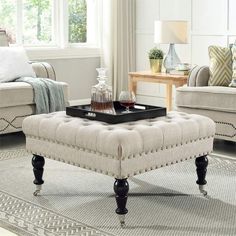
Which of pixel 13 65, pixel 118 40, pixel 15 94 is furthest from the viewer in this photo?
pixel 118 40

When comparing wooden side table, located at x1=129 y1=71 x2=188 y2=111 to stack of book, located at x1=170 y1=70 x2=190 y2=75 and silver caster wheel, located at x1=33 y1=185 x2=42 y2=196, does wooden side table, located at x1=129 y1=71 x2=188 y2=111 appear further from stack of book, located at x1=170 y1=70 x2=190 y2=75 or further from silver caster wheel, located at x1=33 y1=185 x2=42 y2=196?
silver caster wheel, located at x1=33 y1=185 x2=42 y2=196

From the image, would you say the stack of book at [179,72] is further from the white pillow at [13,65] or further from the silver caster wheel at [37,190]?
the silver caster wheel at [37,190]

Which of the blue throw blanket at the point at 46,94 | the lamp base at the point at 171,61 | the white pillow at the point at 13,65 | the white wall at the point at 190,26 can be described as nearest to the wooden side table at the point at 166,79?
the lamp base at the point at 171,61

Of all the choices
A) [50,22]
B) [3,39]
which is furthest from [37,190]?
[50,22]

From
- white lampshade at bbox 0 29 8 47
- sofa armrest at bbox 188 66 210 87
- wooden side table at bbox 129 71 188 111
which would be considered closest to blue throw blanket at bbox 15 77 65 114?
white lampshade at bbox 0 29 8 47

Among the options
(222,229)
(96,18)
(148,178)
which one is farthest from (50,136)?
(96,18)

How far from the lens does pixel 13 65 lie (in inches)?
199

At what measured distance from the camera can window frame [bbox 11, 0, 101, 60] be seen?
20.9ft

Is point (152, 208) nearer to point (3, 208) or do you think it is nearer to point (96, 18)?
point (3, 208)

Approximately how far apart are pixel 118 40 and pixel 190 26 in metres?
0.97

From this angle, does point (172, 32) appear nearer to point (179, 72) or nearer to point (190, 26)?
point (179, 72)

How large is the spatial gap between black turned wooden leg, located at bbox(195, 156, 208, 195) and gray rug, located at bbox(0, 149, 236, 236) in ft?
0.17

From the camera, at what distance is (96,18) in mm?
6992

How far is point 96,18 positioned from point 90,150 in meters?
4.32
